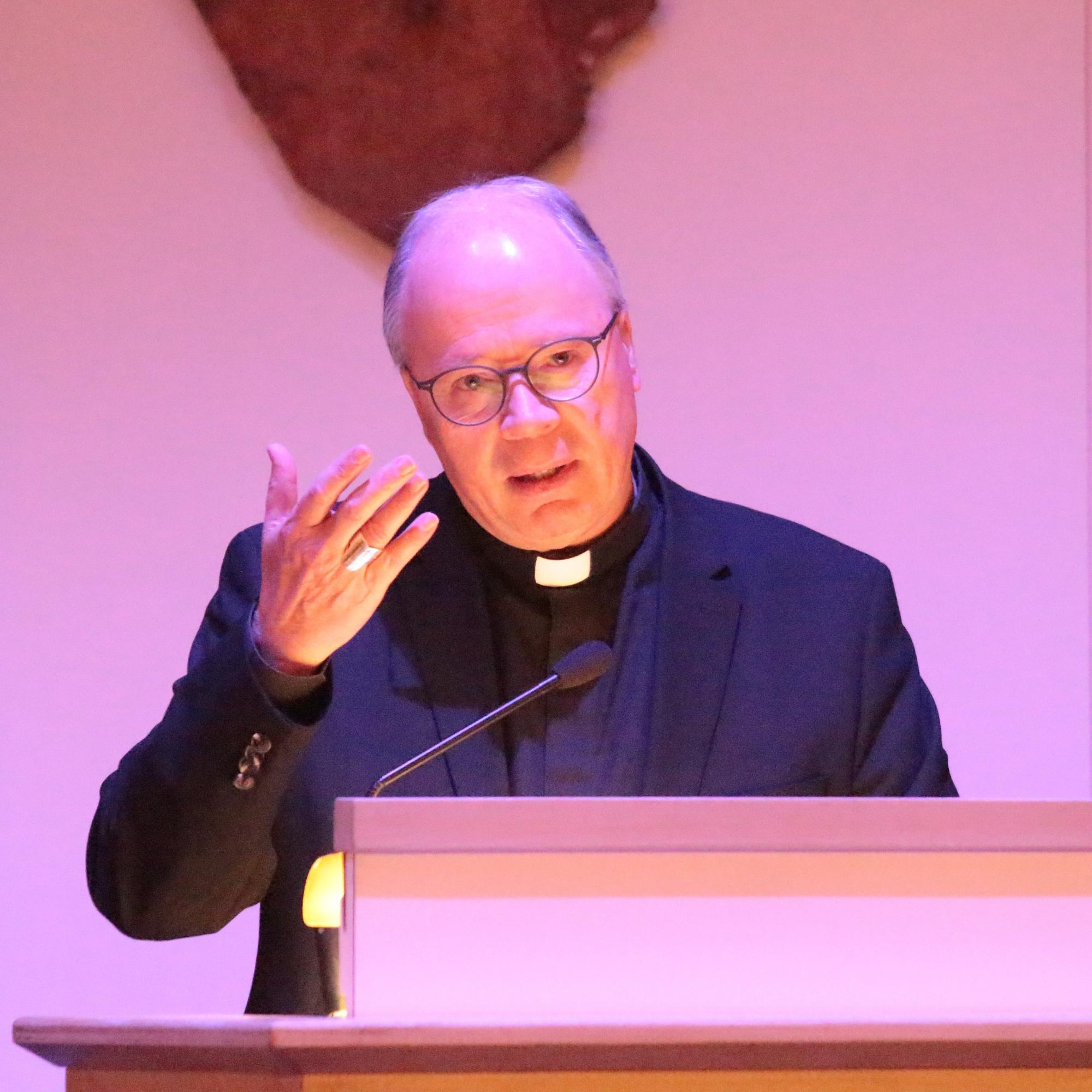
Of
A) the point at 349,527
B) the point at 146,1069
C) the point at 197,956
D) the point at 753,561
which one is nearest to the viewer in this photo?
the point at 146,1069

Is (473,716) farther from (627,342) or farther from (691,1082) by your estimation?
(691,1082)

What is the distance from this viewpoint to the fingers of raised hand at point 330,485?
1.48 meters

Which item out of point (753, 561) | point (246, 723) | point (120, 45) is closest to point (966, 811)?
point (246, 723)

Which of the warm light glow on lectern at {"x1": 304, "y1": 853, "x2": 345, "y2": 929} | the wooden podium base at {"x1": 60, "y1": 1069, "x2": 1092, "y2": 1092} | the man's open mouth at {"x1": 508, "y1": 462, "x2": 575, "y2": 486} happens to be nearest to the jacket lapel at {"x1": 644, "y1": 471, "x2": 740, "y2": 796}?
the man's open mouth at {"x1": 508, "y1": 462, "x2": 575, "y2": 486}

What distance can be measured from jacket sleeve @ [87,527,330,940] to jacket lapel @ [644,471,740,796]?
50cm

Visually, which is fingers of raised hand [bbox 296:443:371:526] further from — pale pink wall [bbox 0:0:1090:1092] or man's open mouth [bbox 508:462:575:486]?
pale pink wall [bbox 0:0:1090:1092]

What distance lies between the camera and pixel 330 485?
1.51 meters

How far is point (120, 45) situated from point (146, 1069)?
7.96ft

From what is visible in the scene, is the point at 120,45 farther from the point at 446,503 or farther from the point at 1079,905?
the point at 1079,905

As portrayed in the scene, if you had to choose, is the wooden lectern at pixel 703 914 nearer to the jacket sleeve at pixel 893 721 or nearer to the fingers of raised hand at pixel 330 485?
the fingers of raised hand at pixel 330 485

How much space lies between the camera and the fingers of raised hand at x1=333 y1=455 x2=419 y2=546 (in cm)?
151

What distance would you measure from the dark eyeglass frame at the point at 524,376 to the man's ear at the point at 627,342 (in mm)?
69

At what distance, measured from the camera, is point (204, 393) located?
3.07 metres

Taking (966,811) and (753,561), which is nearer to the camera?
(966,811)
